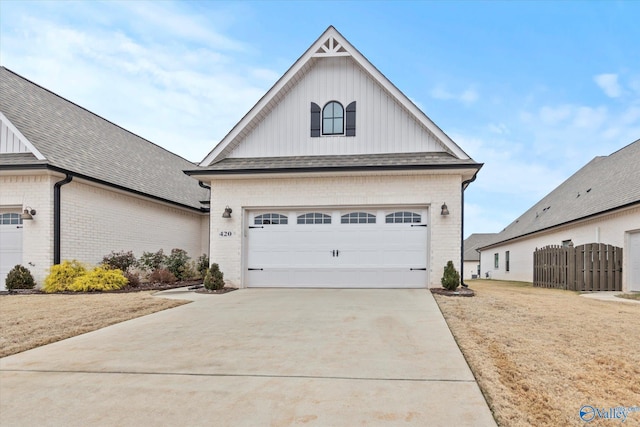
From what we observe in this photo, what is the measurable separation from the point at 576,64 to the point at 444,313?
12.1 m

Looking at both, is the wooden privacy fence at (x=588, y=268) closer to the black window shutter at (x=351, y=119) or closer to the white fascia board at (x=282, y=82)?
the black window shutter at (x=351, y=119)

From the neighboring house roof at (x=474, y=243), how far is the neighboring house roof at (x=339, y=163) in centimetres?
3754

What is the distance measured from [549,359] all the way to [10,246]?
15.2 metres

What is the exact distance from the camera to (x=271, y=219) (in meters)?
13.4

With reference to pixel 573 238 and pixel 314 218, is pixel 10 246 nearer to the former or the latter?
pixel 314 218

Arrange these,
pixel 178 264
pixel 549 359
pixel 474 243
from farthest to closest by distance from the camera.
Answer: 1. pixel 474 243
2. pixel 178 264
3. pixel 549 359

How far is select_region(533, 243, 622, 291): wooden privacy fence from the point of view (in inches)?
575

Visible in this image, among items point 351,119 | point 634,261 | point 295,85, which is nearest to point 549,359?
point 351,119


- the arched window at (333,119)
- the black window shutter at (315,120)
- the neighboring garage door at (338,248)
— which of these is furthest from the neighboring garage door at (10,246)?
the arched window at (333,119)

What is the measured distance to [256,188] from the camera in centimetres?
1327

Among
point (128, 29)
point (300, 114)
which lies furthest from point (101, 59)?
point (300, 114)

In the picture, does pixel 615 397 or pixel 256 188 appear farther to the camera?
pixel 256 188

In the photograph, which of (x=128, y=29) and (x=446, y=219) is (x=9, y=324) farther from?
(x=446, y=219)

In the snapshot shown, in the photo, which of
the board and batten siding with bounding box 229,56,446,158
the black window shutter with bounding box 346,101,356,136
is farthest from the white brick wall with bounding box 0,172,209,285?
the black window shutter with bounding box 346,101,356,136
